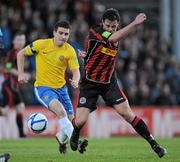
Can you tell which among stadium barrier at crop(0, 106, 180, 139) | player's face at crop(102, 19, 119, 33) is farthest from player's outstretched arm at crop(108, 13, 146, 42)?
stadium barrier at crop(0, 106, 180, 139)

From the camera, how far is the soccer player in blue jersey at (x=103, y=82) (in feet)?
39.3

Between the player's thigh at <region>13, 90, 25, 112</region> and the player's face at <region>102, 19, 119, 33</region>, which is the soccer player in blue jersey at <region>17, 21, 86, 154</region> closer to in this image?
the player's face at <region>102, 19, 119, 33</region>

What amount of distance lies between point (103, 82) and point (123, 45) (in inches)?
530

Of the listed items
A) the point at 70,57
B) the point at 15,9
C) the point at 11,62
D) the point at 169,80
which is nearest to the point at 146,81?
the point at 169,80

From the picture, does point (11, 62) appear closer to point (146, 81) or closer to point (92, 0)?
point (146, 81)

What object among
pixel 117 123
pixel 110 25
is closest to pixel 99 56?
pixel 110 25

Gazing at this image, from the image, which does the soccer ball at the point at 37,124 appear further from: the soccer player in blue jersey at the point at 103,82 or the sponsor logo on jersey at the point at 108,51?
the sponsor logo on jersey at the point at 108,51

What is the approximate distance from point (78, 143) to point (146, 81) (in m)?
12.9

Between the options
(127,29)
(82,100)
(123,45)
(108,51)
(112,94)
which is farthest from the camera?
(123,45)

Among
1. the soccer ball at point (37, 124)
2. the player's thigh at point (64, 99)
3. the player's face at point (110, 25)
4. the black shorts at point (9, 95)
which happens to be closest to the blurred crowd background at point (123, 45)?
the black shorts at point (9, 95)

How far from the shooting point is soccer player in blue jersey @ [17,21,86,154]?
43.3ft

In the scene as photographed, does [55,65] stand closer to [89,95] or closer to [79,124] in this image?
[89,95]

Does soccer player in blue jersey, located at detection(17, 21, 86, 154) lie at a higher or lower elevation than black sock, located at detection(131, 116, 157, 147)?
higher

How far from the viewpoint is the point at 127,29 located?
10977 mm
